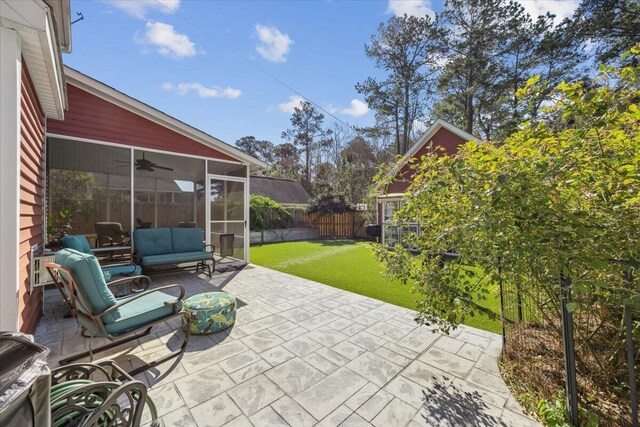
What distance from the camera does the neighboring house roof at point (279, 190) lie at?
18.9 metres

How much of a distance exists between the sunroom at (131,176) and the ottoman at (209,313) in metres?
3.50

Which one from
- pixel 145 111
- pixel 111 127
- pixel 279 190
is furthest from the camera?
pixel 279 190

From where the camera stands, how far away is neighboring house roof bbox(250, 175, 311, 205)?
61.9 ft

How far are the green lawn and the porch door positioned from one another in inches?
32.8

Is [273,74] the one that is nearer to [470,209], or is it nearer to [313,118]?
[470,209]

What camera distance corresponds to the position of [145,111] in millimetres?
5879

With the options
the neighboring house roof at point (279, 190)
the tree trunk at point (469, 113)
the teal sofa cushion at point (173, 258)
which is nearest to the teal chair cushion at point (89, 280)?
the teal sofa cushion at point (173, 258)

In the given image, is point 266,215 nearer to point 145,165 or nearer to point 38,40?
point 145,165

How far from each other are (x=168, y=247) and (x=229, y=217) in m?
1.76

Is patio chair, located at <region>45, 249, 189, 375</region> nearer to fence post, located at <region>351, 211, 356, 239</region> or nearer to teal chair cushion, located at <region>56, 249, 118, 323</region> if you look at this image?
teal chair cushion, located at <region>56, 249, 118, 323</region>

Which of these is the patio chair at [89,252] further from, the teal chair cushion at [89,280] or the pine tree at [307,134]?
the pine tree at [307,134]

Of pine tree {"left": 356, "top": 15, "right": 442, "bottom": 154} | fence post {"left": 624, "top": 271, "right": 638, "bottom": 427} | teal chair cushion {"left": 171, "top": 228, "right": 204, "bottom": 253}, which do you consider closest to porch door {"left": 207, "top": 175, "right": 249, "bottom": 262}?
teal chair cushion {"left": 171, "top": 228, "right": 204, "bottom": 253}

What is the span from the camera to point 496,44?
13672 millimetres

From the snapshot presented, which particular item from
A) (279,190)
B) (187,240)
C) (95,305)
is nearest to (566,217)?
(95,305)
